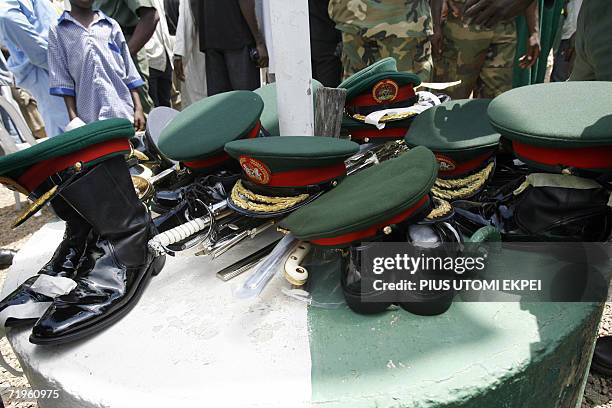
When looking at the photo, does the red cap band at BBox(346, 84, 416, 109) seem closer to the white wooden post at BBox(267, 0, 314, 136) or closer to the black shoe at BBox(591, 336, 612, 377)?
the white wooden post at BBox(267, 0, 314, 136)

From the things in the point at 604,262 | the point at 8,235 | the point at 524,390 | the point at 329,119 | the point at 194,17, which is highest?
the point at 194,17

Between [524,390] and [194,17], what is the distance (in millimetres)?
3096

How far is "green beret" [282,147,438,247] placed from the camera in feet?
2.69

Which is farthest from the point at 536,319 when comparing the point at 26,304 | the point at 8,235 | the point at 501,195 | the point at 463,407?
the point at 8,235

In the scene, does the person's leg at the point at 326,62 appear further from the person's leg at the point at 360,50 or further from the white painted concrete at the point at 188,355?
the white painted concrete at the point at 188,355

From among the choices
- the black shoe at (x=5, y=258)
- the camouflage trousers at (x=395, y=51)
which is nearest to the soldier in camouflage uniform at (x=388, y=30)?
the camouflage trousers at (x=395, y=51)

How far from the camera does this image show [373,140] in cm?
149

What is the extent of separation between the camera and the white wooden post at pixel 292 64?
1153 millimetres

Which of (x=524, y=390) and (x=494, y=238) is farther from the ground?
(x=494, y=238)

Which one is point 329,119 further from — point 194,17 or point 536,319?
point 194,17

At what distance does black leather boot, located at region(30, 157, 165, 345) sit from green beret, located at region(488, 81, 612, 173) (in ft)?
2.83

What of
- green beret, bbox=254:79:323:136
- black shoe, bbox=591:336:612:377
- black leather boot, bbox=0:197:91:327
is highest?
green beret, bbox=254:79:323:136

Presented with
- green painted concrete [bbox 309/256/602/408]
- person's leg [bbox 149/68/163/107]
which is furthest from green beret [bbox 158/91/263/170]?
person's leg [bbox 149/68/163/107]

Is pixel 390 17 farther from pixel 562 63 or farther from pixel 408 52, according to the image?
pixel 562 63
